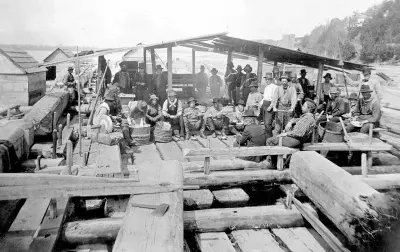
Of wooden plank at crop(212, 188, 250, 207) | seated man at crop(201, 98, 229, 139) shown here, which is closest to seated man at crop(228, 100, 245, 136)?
seated man at crop(201, 98, 229, 139)

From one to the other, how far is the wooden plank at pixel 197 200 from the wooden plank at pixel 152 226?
0.77 metres

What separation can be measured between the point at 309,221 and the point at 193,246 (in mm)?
1169

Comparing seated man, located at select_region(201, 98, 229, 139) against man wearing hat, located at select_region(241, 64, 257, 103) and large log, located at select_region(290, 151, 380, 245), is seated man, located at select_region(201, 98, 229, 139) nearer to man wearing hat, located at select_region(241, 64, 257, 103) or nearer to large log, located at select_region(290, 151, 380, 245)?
man wearing hat, located at select_region(241, 64, 257, 103)

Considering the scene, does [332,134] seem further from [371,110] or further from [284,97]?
[284,97]

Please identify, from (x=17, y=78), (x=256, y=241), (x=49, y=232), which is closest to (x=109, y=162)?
(x=49, y=232)

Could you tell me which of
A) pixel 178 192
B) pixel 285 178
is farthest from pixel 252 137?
pixel 178 192

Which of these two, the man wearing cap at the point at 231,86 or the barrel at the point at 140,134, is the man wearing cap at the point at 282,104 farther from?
the man wearing cap at the point at 231,86

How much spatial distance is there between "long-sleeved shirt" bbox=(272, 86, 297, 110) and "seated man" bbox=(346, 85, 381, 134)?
164 cm

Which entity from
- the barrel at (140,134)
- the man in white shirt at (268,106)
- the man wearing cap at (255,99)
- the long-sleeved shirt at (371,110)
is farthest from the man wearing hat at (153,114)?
the long-sleeved shirt at (371,110)

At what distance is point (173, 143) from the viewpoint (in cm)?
855

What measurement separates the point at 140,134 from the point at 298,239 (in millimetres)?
5430

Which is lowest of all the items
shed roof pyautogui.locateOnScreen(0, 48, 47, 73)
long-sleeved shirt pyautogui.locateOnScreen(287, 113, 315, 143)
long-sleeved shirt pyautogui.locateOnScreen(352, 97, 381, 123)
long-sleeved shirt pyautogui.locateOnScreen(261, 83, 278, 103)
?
long-sleeved shirt pyautogui.locateOnScreen(287, 113, 315, 143)

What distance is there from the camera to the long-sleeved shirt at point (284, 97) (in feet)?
30.0

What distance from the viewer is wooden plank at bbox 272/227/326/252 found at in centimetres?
320
